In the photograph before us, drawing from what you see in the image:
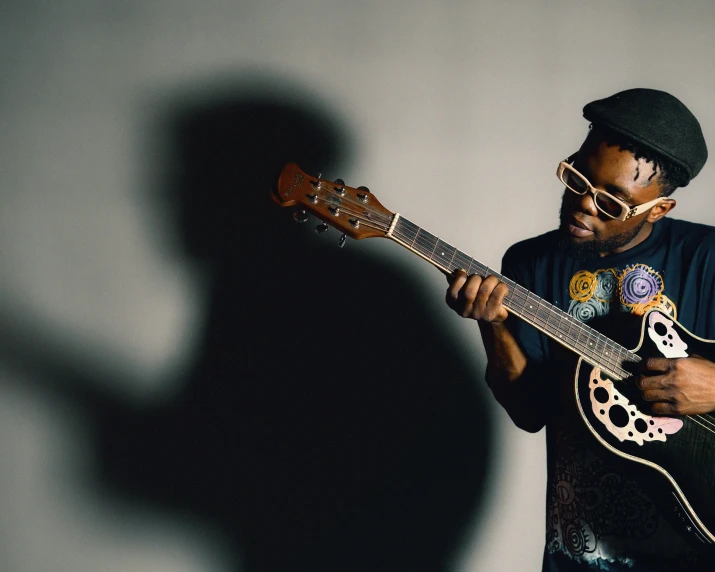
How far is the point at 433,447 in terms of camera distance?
7.11 feet

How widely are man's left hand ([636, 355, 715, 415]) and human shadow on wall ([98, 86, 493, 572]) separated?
2.82 ft

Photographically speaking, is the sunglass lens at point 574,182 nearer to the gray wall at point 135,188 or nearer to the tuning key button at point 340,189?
the tuning key button at point 340,189

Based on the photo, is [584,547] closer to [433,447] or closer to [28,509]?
[433,447]

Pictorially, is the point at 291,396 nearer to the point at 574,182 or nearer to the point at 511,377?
the point at 511,377

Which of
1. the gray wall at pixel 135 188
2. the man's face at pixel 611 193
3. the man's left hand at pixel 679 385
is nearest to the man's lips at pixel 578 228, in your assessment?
the man's face at pixel 611 193

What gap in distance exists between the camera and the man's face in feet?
4.82

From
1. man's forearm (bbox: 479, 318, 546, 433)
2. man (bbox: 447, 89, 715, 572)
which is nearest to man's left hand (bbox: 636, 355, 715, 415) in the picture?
man (bbox: 447, 89, 715, 572)

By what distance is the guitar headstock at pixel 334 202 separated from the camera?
1.36 metres

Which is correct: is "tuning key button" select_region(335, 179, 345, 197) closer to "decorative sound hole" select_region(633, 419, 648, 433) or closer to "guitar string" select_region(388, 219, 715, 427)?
"guitar string" select_region(388, 219, 715, 427)

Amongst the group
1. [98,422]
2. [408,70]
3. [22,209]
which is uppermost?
[408,70]

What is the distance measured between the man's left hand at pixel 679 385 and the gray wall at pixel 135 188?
2.84 feet

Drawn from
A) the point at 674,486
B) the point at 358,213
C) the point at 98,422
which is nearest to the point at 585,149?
the point at 358,213

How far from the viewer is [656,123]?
1.45 meters

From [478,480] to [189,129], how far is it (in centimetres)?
143
